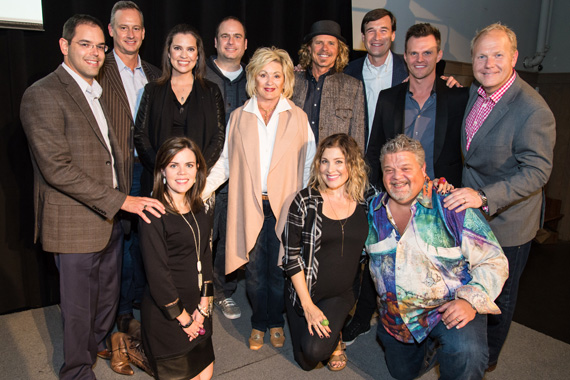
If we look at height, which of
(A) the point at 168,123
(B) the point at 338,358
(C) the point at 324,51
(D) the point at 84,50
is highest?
(C) the point at 324,51

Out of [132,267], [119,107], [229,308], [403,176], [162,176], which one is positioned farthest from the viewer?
[229,308]

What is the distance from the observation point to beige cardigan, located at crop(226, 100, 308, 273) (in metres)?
2.55

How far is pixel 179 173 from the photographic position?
2.16 m

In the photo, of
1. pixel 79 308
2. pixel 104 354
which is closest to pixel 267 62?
pixel 79 308

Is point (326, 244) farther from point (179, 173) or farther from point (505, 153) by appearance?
point (505, 153)

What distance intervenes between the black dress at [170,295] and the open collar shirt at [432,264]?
0.92 metres

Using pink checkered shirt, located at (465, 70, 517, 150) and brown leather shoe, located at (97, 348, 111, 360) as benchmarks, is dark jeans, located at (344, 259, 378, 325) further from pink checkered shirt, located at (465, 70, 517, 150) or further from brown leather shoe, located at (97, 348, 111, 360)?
brown leather shoe, located at (97, 348, 111, 360)

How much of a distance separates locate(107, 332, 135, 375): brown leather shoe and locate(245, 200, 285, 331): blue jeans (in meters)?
0.75

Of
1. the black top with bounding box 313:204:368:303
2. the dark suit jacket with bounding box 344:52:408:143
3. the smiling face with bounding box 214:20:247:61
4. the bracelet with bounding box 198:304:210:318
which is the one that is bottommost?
the bracelet with bounding box 198:304:210:318

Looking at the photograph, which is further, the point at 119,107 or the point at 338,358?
the point at 119,107

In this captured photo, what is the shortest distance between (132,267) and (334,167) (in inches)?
61.2

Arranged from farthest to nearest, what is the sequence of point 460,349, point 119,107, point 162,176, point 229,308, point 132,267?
point 229,308 → point 132,267 → point 119,107 → point 162,176 → point 460,349

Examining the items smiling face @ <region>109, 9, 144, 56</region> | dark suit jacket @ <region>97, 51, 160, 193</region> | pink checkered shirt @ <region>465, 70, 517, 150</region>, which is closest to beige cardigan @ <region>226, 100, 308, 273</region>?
dark suit jacket @ <region>97, 51, 160, 193</region>

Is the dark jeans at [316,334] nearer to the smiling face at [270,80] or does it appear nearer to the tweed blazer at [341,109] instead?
the tweed blazer at [341,109]
